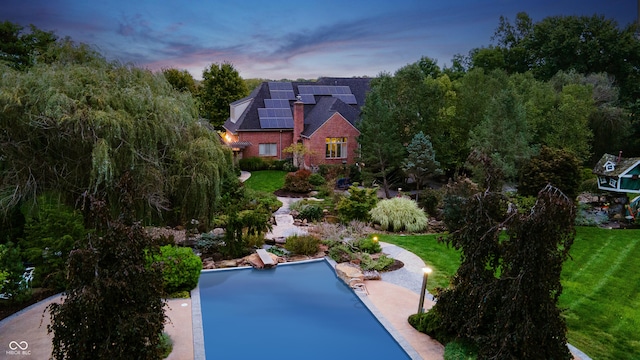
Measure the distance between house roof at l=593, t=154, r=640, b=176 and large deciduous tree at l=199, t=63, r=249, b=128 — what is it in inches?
1412

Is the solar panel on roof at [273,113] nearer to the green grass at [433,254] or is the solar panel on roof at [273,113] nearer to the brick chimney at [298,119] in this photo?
the brick chimney at [298,119]

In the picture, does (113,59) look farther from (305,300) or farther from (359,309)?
(359,309)

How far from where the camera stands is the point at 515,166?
23672mm

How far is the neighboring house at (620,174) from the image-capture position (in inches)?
752

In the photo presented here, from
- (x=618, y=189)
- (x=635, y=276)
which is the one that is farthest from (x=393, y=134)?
(x=635, y=276)

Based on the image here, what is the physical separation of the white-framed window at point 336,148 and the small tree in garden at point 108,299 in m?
27.0

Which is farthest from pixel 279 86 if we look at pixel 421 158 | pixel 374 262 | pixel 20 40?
pixel 374 262

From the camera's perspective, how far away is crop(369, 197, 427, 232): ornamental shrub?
63.5ft

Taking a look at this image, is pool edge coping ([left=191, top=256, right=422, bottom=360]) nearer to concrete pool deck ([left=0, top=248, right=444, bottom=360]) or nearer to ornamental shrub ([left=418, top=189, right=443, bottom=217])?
concrete pool deck ([left=0, top=248, right=444, bottom=360])

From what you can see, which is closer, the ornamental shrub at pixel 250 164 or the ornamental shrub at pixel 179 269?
the ornamental shrub at pixel 179 269

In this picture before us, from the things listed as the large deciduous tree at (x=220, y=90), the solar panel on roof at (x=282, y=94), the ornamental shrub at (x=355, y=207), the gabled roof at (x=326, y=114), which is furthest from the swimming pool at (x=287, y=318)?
the large deciduous tree at (x=220, y=90)

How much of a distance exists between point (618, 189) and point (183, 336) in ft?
64.1

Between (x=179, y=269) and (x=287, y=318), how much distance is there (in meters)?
3.42

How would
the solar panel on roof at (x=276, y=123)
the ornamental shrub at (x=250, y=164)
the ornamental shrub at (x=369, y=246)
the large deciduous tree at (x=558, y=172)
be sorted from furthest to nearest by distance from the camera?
1. the solar panel on roof at (x=276, y=123)
2. the ornamental shrub at (x=250, y=164)
3. the large deciduous tree at (x=558, y=172)
4. the ornamental shrub at (x=369, y=246)
